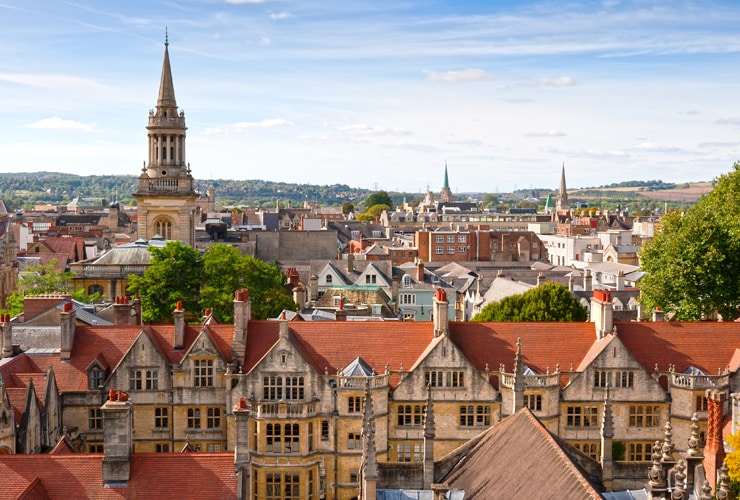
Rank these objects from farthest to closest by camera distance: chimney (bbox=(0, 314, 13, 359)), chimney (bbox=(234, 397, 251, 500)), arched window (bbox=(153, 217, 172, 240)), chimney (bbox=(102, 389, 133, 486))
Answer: arched window (bbox=(153, 217, 172, 240)), chimney (bbox=(0, 314, 13, 359)), chimney (bbox=(234, 397, 251, 500)), chimney (bbox=(102, 389, 133, 486))

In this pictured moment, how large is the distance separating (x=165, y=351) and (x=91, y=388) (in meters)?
4.49

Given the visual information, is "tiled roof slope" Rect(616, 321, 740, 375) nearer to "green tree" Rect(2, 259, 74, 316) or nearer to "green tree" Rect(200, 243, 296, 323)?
"green tree" Rect(200, 243, 296, 323)

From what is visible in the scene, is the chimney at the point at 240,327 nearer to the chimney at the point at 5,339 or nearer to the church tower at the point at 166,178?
the chimney at the point at 5,339

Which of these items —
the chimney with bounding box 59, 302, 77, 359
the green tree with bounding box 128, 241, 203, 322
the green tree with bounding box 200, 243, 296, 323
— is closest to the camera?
the chimney with bounding box 59, 302, 77, 359

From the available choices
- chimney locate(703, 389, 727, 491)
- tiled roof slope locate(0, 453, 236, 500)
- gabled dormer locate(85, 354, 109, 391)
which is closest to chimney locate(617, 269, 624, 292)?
gabled dormer locate(85, 354, 109, 391)

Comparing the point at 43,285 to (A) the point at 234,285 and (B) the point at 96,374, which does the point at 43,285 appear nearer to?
(A) the point at 234,285

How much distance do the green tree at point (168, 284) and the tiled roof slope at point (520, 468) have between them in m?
43.5

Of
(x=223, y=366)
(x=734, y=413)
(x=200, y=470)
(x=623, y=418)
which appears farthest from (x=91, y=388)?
(x=734, y=413)

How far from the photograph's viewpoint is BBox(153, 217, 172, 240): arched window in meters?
97.0

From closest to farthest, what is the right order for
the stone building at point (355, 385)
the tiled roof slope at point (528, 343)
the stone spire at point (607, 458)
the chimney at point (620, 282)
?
the stone spire at point (607, 458) → the stone building at point (355, 385) → the tiled roof slope at point (528, 343) → the chimney at point (620, 282)

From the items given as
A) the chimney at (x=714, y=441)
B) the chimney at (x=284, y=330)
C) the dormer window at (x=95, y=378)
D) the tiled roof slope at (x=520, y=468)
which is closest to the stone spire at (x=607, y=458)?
the tiled roof slope at (x=520, y=468)

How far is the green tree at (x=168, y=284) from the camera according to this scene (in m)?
72.8

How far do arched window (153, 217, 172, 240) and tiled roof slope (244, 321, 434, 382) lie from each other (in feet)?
157

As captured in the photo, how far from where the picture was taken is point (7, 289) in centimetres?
10525
